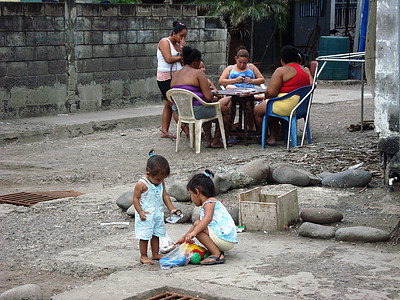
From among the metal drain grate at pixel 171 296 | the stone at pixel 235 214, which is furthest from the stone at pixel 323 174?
the metal drain grate at pixel 171 296

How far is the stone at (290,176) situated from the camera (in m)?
6.87

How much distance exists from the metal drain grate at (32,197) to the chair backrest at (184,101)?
250cm

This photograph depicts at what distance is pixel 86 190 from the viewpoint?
297 inches

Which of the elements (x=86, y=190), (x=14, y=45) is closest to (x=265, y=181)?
(x=86, y=190)

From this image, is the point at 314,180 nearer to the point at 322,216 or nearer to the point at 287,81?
the point at 322,216

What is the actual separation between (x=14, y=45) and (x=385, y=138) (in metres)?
7.53

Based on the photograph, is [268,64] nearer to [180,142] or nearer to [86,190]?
[180,142]

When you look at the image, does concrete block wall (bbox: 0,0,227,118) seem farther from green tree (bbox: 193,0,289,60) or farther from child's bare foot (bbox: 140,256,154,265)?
child's bare foot (bbox: 140,256,154,265)

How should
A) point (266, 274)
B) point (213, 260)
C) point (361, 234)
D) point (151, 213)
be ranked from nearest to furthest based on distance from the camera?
1. point (266, 274)
2. point (213, 260)
3. point (151, 213)
4. point (361, 234)

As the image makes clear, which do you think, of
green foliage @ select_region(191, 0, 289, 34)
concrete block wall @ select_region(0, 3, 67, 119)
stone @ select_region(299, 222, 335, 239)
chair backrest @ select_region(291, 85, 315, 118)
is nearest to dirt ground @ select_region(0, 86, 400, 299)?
stone @ select_region(299, 222, 335, 239)

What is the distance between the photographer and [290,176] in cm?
692

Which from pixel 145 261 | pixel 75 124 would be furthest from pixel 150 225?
pixel 75 124

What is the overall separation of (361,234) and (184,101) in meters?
4.62

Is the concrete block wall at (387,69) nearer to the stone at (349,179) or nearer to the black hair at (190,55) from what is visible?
the stone at (349,179)
